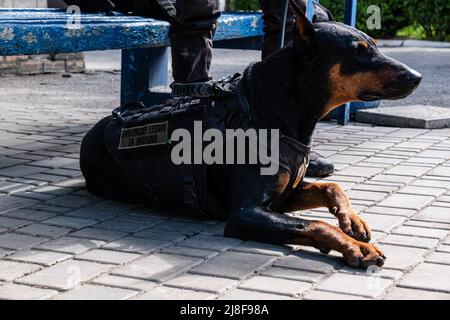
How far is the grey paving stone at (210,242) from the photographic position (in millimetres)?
3654

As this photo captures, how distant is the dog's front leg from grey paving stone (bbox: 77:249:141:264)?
0.47 metres

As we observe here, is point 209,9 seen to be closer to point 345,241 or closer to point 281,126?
point 281,126

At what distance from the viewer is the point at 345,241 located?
3.45m

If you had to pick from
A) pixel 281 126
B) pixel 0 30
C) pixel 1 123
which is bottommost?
pixel 1 123

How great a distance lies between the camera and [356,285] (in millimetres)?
3156

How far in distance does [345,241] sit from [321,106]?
2.13 feet

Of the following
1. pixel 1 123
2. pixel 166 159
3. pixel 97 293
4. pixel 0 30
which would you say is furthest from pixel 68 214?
pixel 1 123

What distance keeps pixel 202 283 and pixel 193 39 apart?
181 cm

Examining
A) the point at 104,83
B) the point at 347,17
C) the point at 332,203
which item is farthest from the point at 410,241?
the point at 104,83

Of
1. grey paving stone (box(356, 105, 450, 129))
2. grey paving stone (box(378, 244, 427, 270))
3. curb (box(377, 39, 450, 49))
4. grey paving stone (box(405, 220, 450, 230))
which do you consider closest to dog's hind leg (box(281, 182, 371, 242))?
grey paving stone (box(378, 244, 427, 270))

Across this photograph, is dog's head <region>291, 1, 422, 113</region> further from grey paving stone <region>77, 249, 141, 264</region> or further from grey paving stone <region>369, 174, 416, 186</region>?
grey paving stone <region>369, 174, 416, 186</region>

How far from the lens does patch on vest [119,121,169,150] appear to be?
409 cm

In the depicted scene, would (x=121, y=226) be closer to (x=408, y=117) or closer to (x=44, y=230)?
(x=44, y=230)

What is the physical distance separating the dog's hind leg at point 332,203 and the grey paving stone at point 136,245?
0.66 meters
